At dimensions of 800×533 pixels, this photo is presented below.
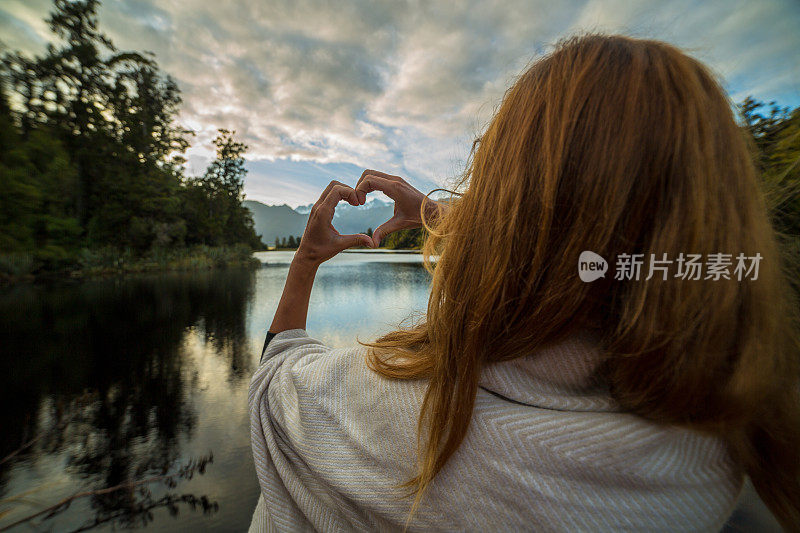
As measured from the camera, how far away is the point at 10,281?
27.3ft

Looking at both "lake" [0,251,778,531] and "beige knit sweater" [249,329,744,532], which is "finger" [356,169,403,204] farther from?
"beige knit sweater" [249,329,744,532]

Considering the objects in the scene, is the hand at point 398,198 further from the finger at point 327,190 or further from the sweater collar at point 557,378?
the sweater collar at point 557,378

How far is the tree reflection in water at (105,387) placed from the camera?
2.70 meters

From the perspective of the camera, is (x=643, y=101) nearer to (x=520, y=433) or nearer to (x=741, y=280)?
(x=741, y=280)

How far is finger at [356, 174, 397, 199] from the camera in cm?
83

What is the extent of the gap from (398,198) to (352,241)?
174 millimetres

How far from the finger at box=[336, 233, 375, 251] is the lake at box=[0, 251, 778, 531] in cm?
24

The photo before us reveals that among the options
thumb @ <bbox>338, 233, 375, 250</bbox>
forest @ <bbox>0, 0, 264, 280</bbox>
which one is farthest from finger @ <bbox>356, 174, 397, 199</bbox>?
forest @ <bbox>0, 0, 264, 280</bbox>

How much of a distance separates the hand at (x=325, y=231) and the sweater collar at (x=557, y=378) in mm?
496

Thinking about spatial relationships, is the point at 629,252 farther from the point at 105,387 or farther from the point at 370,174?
the point at 105,387

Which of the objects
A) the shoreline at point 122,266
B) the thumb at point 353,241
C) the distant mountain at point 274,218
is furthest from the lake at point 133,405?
the distant mountain at point 274,218

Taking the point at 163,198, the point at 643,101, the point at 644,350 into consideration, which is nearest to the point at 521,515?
the point at 644,350

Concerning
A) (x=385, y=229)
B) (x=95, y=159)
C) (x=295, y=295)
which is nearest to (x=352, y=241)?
(x=385, y=229)

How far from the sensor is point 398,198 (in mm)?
835
